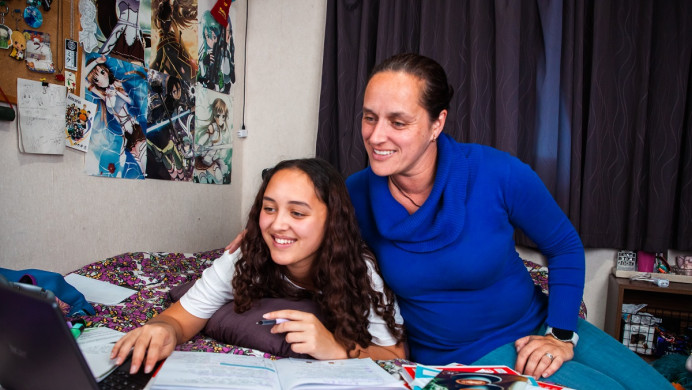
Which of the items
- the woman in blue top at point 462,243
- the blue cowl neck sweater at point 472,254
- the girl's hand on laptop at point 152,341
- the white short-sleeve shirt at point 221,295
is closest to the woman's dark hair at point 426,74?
the woman in blue top at point 462,243

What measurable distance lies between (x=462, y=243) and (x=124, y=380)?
30.6 inches

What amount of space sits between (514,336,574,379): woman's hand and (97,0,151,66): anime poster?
1788 mm

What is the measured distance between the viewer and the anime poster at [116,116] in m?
1.78

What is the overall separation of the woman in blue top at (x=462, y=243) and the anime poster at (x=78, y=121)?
1151 mm

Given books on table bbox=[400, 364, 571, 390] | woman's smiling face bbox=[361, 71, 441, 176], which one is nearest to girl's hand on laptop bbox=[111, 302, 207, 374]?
books on table bbox=[400, 364, 571, 390]

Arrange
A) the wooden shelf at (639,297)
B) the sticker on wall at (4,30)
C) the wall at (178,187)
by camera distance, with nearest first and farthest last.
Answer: the sticker on wall at (4,30)
the wall at (178,187)
the wooden shelf at (639,297)

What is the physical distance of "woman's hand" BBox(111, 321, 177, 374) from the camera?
0.84 metres

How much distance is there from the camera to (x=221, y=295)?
1.20 meters

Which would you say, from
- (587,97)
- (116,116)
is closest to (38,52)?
(116,116)

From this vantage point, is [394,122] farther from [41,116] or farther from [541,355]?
[41,116]

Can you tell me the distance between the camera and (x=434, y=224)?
45.0 inches

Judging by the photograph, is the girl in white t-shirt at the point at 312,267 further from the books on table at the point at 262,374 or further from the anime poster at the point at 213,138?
the anime poster at the point at 213,138

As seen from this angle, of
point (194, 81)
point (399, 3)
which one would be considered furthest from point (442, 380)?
point (399, 3)

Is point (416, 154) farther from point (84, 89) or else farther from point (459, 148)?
point (84, 89)
